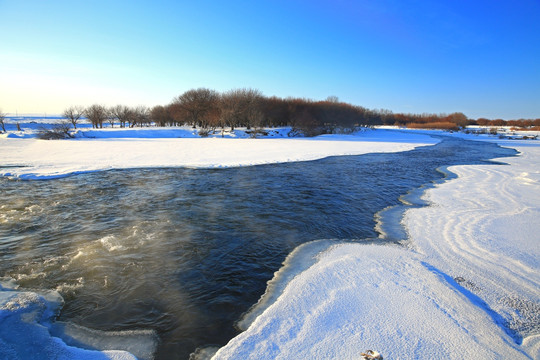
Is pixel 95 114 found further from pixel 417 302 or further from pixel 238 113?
pixel 417 302

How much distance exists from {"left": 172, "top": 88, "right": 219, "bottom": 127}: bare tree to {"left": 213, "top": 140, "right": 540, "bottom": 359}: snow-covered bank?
55252mm

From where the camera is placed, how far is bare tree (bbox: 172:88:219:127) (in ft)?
193

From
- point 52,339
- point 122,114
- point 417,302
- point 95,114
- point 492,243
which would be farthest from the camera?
point 122,114

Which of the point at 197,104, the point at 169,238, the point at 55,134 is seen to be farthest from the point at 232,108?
the point at 169,238

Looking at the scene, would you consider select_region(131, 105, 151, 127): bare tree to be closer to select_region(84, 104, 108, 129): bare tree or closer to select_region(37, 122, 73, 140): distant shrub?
select_region(84, 104, 108, 129): bare tree

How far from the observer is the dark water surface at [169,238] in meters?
3.61

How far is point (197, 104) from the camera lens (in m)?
58.9

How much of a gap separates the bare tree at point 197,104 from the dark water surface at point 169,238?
49557 millimetres

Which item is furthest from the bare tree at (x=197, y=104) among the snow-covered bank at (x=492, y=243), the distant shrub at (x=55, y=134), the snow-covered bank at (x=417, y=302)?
the snow-covered bank at (x=417, y=302)

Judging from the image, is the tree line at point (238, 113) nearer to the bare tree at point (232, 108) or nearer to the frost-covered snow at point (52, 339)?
the bare tree at point (232, 108)

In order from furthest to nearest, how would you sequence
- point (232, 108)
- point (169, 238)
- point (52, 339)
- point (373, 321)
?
1. point (232, 108)
2. point (169, 238)
3. point (373, 321)
4. point (52, 339)

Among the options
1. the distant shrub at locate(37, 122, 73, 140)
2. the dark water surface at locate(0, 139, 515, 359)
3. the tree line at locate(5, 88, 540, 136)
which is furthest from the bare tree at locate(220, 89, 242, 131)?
the dark water surface at locate(0, 139, 515, 359)

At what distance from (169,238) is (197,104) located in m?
57.7

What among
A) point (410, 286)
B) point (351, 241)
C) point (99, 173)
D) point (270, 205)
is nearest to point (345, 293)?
point (410, 286)
